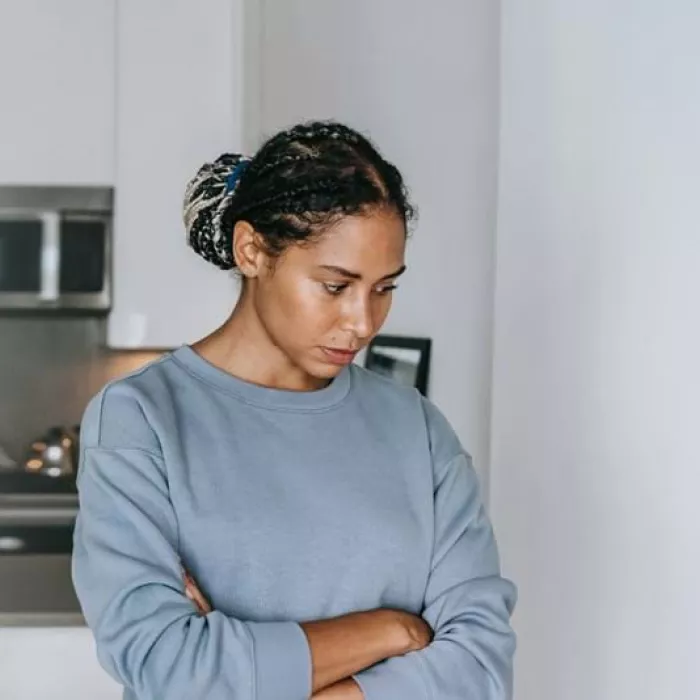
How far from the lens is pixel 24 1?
214 centimetres

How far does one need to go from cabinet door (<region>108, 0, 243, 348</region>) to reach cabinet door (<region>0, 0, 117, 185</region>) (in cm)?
4

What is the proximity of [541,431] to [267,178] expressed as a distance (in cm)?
92

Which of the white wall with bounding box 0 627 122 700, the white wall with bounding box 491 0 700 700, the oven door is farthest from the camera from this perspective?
the oven door

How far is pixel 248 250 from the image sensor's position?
1105 millimetres

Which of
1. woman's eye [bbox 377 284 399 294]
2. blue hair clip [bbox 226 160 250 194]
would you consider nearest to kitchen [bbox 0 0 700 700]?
woman's eye [bbox 377 284 399 294]

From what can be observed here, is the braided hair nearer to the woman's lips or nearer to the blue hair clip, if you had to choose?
the blue hair clip

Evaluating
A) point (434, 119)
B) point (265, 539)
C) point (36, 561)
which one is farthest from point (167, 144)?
point (265, 539)

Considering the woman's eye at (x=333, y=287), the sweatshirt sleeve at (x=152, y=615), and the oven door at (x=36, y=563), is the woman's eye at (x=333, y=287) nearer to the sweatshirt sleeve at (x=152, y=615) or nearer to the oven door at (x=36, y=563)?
the sweatshirt sleeve at (x=152, y=615)

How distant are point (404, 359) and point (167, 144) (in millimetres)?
692

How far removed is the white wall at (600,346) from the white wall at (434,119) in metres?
0.21

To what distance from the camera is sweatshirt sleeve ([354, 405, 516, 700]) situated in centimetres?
108

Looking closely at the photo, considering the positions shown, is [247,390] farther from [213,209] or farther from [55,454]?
[55,454]

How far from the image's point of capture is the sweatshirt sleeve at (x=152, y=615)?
0.98 m

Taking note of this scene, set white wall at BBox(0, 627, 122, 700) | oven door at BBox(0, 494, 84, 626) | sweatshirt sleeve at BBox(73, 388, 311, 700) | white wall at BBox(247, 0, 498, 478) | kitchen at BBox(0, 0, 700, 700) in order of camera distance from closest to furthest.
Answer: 1. sweatshirt sleeve at BBox(73, 388, 311, 700)
2. kitchen at BBox(0, 0, 700, 700)
3. white wall at BBox(0, 627, 122, 700)
4. oven door at BBox(0, 494, 84, 626)
5. white wall at BBox(247, 0, 498, 478)
